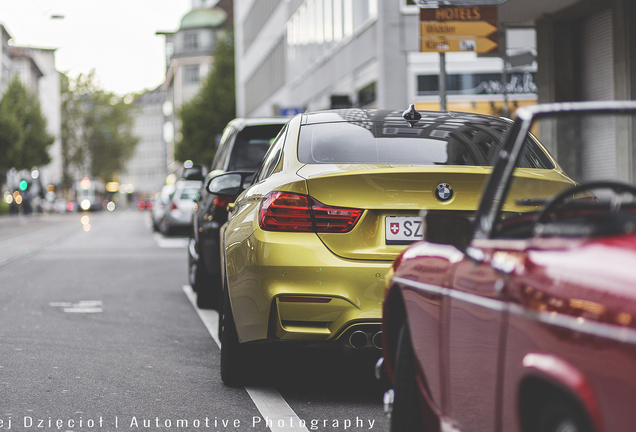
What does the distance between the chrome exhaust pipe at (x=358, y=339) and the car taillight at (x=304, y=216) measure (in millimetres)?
521

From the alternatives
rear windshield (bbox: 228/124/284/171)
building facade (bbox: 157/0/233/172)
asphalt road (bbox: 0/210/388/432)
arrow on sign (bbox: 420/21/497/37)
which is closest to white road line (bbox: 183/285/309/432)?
asphalt road (bbox: 0/210/388/432)

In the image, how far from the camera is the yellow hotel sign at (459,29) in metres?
11.8

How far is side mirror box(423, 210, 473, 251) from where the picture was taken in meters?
3.30

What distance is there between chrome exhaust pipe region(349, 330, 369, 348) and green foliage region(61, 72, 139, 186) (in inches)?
4640

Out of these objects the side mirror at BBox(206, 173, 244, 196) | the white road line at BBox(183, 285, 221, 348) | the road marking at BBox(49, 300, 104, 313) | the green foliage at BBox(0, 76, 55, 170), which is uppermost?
the green foliage at BBox(0, 76, 55, 170)

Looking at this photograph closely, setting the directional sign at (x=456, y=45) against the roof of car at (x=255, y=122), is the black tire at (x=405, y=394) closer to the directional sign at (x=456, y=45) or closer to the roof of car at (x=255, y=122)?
the roof of car at (x=255, y=122)

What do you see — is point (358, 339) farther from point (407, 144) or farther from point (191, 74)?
point (191, 74)

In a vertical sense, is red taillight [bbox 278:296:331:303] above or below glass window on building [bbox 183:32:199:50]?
below

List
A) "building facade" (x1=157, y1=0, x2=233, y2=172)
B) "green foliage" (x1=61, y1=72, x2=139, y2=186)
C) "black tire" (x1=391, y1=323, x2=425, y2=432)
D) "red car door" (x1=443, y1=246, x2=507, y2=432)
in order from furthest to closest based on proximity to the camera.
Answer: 1. "building facade" (x1=157, y1=0, x2=233, y2=172)
2. "green foliage" (x1=61, y1=72, x2=139, y2=186)
3. "black tire" (x1=391, y1=323, x2=425, y2=432)
4. "red car door" (x1=443, y1=246, x2=507, y2=432)

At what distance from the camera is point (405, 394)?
370 cm

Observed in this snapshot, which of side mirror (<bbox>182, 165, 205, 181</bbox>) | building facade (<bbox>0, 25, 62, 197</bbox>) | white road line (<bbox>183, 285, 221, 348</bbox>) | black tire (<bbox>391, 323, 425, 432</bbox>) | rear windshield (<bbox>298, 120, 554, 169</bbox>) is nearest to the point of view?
black tire (<bbox>391, 323, 425, 432</bbox>)

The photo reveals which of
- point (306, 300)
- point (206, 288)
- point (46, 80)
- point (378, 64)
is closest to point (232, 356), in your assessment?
point (306, 300)

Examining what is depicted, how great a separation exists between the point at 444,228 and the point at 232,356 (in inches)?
105

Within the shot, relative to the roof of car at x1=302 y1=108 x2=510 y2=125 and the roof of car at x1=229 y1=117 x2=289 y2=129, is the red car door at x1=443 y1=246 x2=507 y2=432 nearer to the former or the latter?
the roof of car at x1=302 y1=108 x2=510 y2=125
